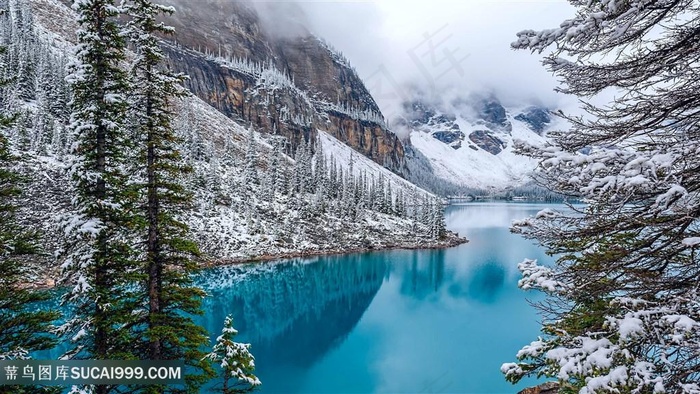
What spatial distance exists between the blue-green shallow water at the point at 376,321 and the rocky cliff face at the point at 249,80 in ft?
254

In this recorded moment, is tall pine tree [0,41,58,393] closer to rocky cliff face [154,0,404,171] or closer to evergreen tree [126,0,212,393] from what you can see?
evergreen tree [126,0,212,393]

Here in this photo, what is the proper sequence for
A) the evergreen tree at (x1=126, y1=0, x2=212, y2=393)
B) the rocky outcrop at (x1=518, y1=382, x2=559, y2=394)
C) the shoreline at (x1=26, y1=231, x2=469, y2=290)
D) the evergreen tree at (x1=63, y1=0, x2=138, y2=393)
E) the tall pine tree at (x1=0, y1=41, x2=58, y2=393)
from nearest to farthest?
the tall pine tree at (x1=0, y1=41, x2=58, y2=393), the evergreen tree at (x1=63, y1=0, x2=138, y2=393), the evergreen tree at (x1=126, y1=0, x2=212, y2=393), the rocky outcrop at (x1=518, y1=382, x2=559, y2=394), the shoreline at (x1=26, y1=231, x2=469, y2=290)

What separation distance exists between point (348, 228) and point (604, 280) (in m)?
67.1

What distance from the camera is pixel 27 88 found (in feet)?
213

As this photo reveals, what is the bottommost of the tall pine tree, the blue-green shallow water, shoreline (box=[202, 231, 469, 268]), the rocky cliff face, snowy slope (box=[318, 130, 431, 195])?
the blue-green shallow water

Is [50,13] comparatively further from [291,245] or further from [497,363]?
[497,363]

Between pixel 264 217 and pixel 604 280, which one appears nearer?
pixel 604 280

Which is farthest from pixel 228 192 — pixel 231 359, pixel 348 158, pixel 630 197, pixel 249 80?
pixel 249 80

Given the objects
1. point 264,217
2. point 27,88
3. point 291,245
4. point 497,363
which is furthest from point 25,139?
point 497,363

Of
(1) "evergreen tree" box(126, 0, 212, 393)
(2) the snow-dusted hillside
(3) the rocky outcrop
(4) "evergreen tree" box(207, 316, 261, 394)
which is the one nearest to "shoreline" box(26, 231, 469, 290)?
(2) the snow-dusted hillside

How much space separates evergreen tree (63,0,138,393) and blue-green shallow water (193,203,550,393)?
13.6m

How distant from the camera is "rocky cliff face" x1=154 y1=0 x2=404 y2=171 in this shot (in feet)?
452

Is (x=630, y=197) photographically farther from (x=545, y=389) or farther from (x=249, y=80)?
(x=249, y=80)

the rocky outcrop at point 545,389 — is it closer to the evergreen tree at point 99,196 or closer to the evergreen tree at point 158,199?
the evergreen tree at point 158,199
